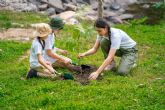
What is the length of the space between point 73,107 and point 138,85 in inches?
58.9

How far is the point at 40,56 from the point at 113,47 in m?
1.36

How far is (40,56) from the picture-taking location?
28.3ft

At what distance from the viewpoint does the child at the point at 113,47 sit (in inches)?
344

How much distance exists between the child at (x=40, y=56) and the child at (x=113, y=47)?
2.34ft

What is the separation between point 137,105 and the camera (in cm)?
749

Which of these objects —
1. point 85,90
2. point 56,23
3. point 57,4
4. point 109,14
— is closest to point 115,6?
point 109,14

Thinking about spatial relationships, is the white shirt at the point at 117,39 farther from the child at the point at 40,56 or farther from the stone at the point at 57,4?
the stone at the point at 57,4

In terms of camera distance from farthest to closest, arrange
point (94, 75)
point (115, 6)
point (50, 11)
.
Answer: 1. point (115, 6)
2. point (50, 11)
3. point (94, 75)

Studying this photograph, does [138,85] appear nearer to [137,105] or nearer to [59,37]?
[137,105]

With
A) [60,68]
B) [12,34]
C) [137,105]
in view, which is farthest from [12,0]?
[137,105]

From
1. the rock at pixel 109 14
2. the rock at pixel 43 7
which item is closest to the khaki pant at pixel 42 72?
the rock at pixel 43 7

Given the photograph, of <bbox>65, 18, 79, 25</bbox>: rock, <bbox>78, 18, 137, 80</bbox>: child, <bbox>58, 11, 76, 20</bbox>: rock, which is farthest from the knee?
<bbox>58, 11, 76, 20</bbox>: rock

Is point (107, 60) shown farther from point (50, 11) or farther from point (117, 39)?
point (50, 11)

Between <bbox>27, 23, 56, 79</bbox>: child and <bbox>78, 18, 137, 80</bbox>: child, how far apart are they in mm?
713
